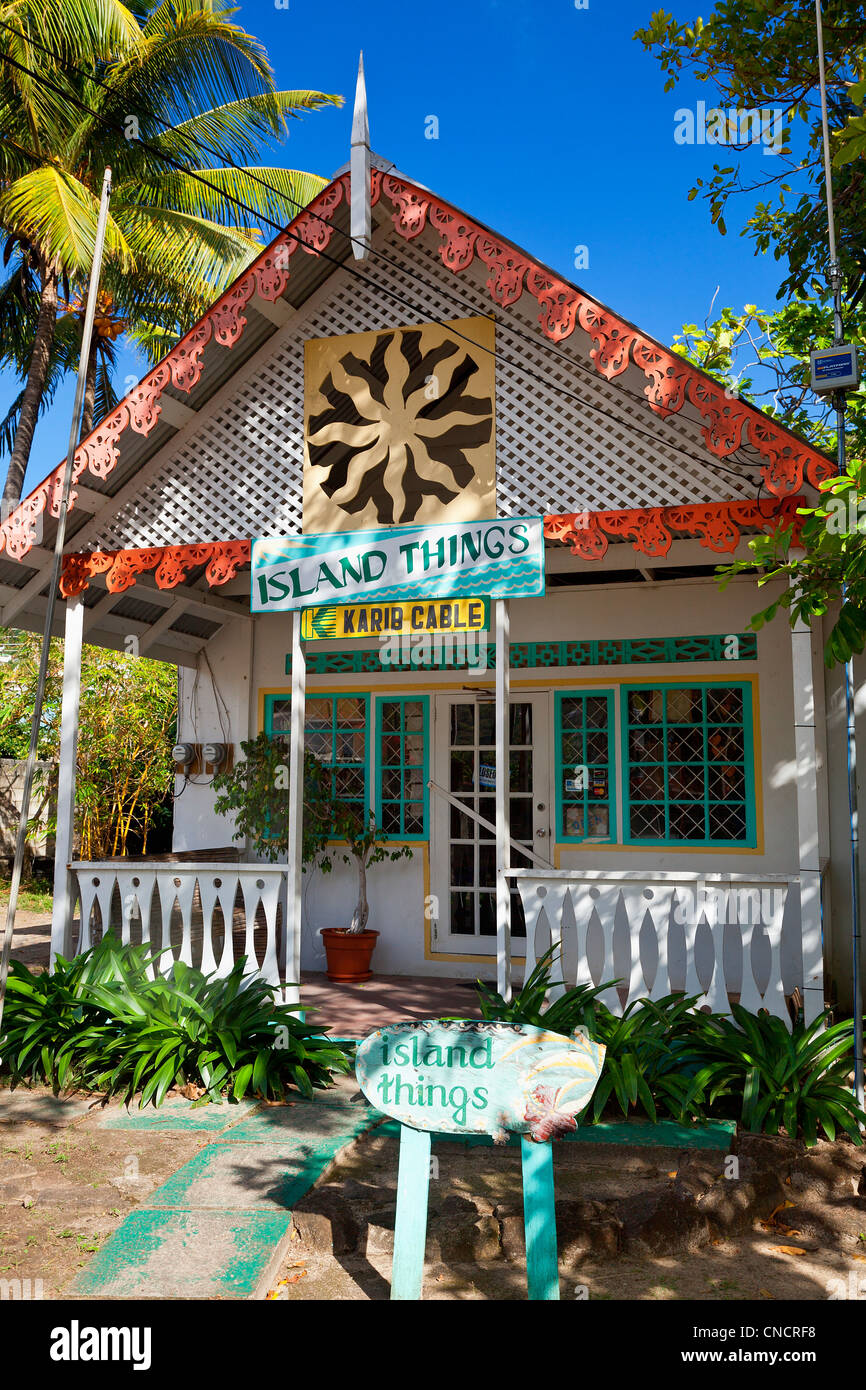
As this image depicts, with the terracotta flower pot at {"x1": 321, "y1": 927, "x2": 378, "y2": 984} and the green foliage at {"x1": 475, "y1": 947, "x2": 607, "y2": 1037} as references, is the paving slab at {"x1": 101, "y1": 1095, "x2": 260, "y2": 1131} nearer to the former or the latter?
the green foliage at {"x1": 475, "y1": 947, "x2": 607, "y2": 1037}

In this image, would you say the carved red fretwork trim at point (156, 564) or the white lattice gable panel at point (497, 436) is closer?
the white lattice gable panel at point (497, 436)

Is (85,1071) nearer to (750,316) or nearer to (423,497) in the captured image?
(423,497)

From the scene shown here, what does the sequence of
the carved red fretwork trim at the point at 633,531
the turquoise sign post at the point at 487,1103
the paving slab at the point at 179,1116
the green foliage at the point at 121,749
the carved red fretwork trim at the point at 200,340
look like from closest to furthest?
the turquoise sign post at the point at 487,1103
the paving slab at the point at 179,1116
the carved red fretwork trim at the point at 633,531
the carved red fretwork trim at the point at 200,340
the green foliage at the point at 121,749

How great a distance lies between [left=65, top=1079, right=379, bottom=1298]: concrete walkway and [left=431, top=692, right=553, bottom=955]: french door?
9.42ft

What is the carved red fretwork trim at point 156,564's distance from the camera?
20.9ft

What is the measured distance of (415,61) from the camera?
303 inches

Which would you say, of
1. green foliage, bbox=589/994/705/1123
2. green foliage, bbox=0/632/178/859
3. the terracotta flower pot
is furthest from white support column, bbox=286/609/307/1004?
green foliage, bbox=0/632/178/859

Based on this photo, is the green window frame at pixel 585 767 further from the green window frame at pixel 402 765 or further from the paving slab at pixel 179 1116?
the paving slab at pixel 179 1116

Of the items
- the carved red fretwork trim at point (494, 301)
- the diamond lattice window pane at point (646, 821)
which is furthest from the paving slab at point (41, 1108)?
the diamond lattice window pane at point (646, 821)

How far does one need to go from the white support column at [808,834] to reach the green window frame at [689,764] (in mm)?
2261

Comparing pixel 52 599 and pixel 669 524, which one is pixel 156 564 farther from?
pixel 669 524

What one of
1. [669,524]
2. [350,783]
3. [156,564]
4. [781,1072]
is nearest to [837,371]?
[669,524]

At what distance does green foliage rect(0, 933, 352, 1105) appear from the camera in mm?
5297

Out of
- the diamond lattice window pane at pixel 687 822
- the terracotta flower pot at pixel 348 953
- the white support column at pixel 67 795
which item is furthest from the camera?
the terracotta flower pot at pixel 348 953
